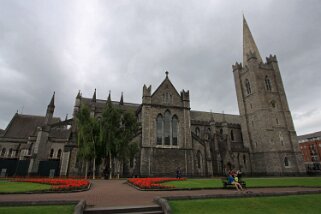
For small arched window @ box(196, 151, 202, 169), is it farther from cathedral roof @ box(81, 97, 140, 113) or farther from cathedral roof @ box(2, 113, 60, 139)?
cathedral roof @ box(2, 113, 60, 139)

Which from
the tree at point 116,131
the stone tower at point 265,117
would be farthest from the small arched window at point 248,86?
the tree at point 116,131

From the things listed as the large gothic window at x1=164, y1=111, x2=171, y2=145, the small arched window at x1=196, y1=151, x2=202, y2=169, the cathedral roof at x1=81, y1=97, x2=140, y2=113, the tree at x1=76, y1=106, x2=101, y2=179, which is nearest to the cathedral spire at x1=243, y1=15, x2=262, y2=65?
the large gothic window at x1=164, y1=111, x2=171, y2=145

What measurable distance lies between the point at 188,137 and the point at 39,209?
2868 centimetres

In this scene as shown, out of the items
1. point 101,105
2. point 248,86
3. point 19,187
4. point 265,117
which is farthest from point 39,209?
point 248,86

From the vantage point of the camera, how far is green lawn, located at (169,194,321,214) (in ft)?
29.2

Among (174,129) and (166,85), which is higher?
(166,85)

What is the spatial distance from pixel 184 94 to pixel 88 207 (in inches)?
1208

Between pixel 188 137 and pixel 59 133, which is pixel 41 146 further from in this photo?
pixel 188 137

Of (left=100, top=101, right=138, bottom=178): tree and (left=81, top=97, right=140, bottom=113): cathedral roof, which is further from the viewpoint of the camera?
(left=81, top=97, right=140, bottom=113): cathedral roof

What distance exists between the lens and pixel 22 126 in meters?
46.6

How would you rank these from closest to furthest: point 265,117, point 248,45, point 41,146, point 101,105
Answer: point 41,146
point 265,117
point 101,105
point 248,45

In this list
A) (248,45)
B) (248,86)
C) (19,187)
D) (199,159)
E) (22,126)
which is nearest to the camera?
(19,187)

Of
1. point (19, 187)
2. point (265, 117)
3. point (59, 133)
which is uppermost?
point (265, 117)

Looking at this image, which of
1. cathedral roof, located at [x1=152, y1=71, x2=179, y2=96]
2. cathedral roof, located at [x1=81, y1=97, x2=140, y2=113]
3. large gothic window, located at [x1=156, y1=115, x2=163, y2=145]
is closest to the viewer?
large gothic window, located at [x1=156, y1=115, x2=163, y2=145]
